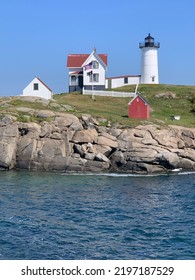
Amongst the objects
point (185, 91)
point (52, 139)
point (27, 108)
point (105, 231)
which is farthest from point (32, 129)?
point (185, 91)

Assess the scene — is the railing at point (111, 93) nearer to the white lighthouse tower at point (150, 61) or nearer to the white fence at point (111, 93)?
the white fence at point (111, 93)

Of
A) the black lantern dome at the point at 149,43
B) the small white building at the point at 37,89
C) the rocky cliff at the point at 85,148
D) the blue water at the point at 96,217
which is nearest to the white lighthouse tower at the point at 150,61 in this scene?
the black lantern dome at the point at 149,43

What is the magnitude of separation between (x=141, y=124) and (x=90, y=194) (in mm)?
19367

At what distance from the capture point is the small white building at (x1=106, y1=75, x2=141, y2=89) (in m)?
88.9

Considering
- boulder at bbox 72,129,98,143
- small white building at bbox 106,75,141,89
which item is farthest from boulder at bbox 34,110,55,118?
small white building at bbox 106,75,141,89

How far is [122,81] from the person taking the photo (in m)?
91.5

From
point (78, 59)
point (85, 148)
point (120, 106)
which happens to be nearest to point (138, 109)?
point (120, 106)

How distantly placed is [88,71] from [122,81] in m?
9.86

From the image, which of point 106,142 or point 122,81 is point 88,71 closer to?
point 122,81

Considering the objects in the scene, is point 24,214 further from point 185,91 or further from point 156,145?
point 185,91

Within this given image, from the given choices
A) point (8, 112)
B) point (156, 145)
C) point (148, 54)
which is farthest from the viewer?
point (148, 54)

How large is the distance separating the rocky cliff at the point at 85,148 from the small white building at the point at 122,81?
36.3 meters

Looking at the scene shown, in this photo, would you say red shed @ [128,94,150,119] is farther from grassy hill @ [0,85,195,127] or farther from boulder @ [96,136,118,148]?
boulder @ [96,136,118,148]

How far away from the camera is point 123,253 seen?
74.8 ft
